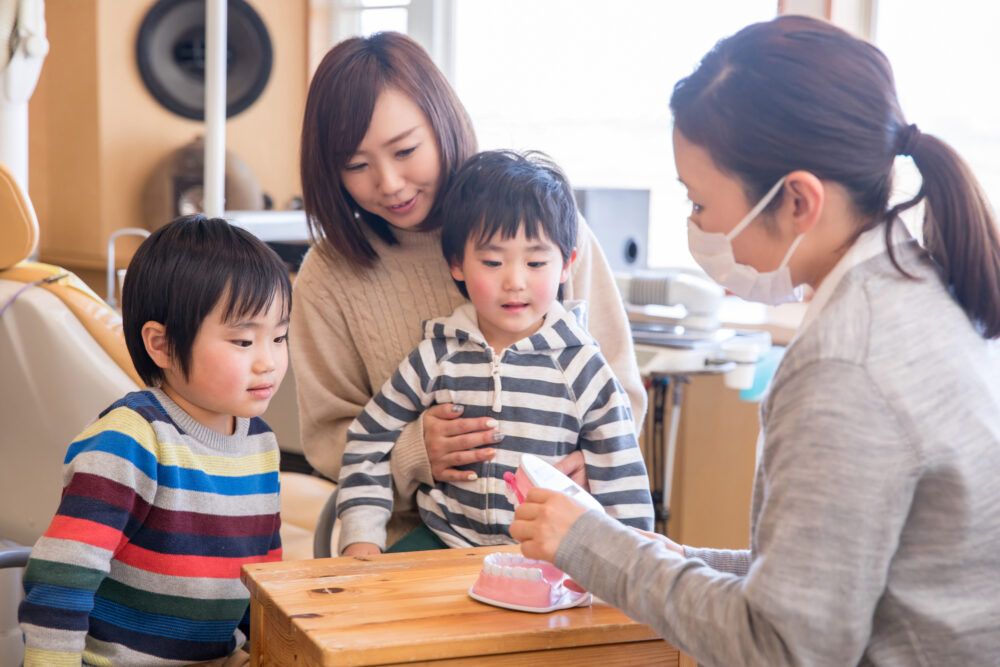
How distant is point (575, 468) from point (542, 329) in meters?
0.20

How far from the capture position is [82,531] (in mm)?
1153

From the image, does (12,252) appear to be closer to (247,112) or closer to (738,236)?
(738,236)

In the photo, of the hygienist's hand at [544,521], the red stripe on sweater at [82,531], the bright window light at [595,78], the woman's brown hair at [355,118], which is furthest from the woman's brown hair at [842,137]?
the bright window light at [595,78]

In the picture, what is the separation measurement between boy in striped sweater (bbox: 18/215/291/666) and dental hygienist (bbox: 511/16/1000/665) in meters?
0.45

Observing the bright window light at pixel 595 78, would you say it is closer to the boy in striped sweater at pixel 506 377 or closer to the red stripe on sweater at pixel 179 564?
the boy in striped sweater at pixel 506 377

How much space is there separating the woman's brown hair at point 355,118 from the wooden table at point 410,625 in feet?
1.98

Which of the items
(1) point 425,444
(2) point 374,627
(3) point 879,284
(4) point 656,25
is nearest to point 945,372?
(3) point 879,284

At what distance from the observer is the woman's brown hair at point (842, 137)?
930 mm

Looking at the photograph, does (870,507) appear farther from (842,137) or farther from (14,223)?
(14,223)

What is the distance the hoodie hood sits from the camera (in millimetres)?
1469

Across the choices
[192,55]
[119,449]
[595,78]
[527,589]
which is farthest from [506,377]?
[192,55]

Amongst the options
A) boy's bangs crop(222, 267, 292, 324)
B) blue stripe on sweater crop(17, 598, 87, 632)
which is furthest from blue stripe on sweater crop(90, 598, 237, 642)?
boy's bangs crop(222, 267, 292, 324)

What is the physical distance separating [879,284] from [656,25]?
3.16 meters

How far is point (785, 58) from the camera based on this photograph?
3.07ft
